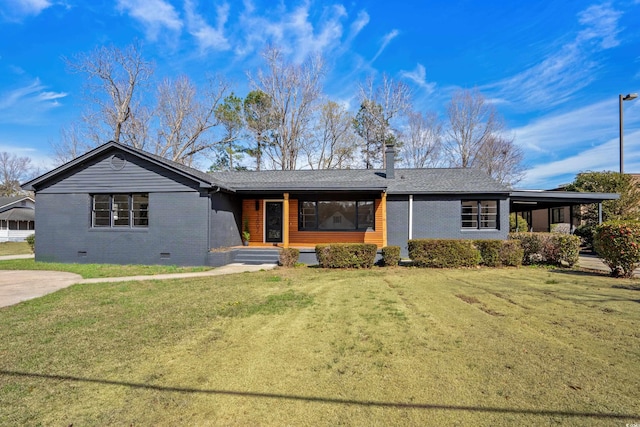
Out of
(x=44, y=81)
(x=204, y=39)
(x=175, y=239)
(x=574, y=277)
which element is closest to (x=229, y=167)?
(x=204, y=39)

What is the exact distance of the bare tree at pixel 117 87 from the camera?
74.8ft

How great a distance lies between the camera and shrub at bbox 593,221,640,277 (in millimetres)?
8172

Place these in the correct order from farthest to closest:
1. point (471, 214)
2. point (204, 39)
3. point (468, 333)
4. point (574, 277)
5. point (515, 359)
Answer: point (204, 39) → point (471, 214) → point (574, 277) → point (468, 333) → point (515, 359)

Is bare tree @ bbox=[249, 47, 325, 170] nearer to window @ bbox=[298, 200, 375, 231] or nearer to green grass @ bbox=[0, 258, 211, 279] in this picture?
window @ bbox=[298, 200, 375, 231]

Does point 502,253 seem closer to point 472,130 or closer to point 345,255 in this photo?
point 345,255

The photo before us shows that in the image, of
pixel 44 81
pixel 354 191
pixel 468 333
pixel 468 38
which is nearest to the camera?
pixel 468 333

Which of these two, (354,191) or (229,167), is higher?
(229,167)

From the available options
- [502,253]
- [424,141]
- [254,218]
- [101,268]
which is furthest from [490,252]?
[424,141]

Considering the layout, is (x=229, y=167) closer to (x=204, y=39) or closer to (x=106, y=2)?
(x=204, y=39)

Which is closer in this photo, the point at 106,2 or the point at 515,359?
the point at 515,359

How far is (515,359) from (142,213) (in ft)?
41.0

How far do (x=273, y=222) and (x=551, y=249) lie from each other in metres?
10.9

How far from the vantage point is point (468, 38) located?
54.6 feet

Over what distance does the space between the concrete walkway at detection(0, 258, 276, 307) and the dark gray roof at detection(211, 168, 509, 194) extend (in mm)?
3827
